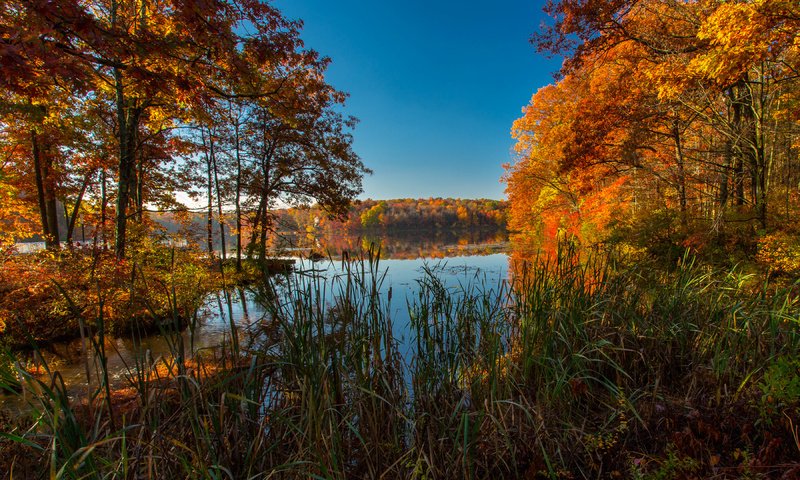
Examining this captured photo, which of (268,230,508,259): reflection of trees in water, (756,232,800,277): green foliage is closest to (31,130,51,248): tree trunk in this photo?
(268,230,508,259): reflection of trees in water

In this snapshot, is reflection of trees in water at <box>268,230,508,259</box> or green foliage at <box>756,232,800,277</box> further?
green foliage at <box>756,232,800,277</box>

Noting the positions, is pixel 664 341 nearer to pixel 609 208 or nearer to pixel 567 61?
pixel 567 61

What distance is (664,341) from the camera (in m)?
2.76

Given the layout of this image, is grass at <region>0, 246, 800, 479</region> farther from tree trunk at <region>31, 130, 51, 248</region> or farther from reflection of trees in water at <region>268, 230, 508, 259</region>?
tree trunk at <region>31, 130, 51, 248</region>

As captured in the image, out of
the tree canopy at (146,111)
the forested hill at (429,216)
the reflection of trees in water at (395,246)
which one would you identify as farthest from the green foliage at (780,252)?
the forested hill at (429,216)

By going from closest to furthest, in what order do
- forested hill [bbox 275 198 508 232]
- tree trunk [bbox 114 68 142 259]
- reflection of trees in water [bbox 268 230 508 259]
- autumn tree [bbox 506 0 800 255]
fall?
reflection of trees in water [bbox 268 230 508 259]
autumn tree [bbox 506 0 800 255]
tree trunk [bbox 114 68 142 259]
forested hill [bbox 275 198 508 232]

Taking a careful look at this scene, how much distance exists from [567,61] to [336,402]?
8.31 metres

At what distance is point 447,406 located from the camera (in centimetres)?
234

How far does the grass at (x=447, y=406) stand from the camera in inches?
61.6

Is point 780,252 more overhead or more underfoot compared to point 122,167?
more underfoot

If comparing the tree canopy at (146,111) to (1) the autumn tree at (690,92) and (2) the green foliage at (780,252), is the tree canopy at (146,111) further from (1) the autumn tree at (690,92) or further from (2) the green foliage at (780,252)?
(2) the green foliage at (780,252)

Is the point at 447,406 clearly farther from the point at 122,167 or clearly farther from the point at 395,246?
the point at 395,246

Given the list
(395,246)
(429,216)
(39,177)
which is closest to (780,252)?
(39,177)

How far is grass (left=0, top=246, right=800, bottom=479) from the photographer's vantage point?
1.56 m
